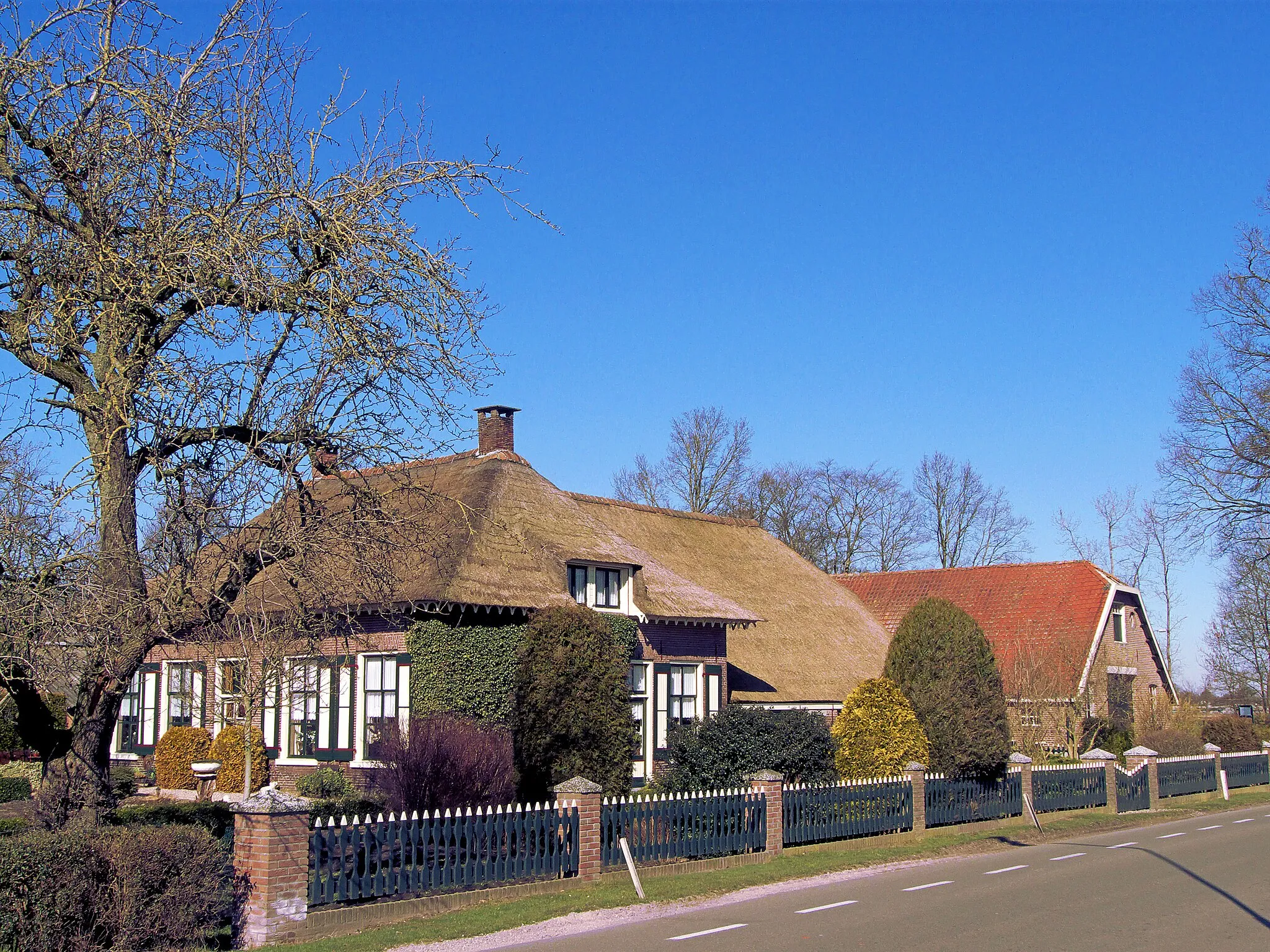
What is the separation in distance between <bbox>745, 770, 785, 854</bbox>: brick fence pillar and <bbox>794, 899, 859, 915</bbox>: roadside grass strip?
3.93m

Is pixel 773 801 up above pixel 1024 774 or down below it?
above

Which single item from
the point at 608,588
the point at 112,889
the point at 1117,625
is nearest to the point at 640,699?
the point at 608,588

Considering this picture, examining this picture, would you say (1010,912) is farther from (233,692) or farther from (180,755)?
(180,755)

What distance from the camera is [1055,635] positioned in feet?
127

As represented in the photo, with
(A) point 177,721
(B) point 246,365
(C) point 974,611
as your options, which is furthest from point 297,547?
(C) point 974,611

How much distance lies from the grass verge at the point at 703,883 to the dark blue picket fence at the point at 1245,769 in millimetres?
8954

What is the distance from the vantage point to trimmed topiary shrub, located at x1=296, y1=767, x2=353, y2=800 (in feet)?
75.9

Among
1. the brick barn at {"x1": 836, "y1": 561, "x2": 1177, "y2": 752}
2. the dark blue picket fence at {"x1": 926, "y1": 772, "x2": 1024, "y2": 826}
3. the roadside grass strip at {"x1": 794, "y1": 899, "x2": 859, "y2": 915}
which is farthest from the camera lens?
the brick barn at {"x1": 836, "y1": 561, "x2": 1177, "y2": 752}

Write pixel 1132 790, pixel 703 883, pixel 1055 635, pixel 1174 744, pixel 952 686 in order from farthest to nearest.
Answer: pixel 1055 635 < pixel 1174 744 < pixel 1132 790 < pixel 952 686 < pixel 703 883

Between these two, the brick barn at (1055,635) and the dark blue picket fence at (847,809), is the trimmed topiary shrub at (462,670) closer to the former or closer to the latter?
the dark blue picket fence at (847,809)

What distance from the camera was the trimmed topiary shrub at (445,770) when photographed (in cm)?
1677

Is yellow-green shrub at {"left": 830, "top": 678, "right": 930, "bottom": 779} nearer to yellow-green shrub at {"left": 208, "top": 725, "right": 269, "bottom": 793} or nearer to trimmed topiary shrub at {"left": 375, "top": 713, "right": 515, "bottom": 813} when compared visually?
trimmed topiary shrub at {"left": 375, "top": 713, "right": 515, "bottom": 813}

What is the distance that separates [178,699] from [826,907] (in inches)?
831


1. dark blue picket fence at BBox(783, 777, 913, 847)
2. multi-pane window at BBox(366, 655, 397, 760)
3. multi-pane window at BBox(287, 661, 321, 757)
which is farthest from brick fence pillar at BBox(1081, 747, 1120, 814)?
multi-pane window at BBox(287, 661, 321, 757)
